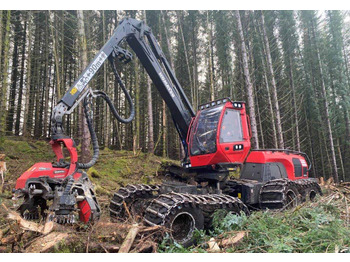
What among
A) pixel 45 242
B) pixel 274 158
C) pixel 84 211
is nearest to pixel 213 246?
pixel 84 211

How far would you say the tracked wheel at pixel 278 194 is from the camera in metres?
6.35

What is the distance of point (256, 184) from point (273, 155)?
55.3 inches

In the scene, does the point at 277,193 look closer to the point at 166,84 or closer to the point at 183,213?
the point at 183,213

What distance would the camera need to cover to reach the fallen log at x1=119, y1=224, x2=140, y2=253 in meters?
3.60

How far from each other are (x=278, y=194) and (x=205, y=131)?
221 centimetres

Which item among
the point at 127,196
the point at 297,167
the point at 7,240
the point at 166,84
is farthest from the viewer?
the point at 297,167

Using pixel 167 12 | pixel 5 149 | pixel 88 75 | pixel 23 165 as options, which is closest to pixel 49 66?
pixel 167 12

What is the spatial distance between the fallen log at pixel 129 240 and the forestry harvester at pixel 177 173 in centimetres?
48

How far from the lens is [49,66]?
22.0 metres

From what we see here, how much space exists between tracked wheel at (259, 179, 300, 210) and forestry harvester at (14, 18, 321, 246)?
0.02 metres

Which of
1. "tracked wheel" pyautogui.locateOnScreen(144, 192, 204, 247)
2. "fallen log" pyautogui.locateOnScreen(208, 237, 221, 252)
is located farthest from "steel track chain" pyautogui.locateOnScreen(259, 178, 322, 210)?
"fallen log" pyautogui.locateOnScreen(208, 237, 221, 252)

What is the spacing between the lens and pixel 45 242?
3334 mm
